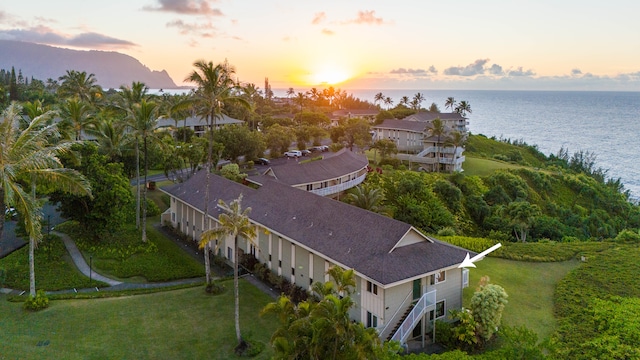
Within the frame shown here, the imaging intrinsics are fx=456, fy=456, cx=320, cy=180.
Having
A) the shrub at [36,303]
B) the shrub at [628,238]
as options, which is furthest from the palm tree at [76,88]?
the shrub at [628,238]

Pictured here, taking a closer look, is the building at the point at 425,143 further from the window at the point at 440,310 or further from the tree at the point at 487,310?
the tree at the point at 487,310

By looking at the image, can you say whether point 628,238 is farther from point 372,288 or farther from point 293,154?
point 293,154

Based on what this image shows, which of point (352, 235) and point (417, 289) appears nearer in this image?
point (417, 289)

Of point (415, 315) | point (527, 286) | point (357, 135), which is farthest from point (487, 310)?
point (357, 135)

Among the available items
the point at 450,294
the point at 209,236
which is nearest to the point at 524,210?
the point at 450,294

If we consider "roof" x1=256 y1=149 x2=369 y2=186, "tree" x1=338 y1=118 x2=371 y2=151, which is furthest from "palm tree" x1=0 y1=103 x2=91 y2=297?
"tree" x1=338 y1=118 x2=371 y2=151

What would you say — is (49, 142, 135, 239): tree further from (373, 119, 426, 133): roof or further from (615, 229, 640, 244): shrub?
(373, 119, 426, 133): roof

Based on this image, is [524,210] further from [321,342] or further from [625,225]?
[321,342]
